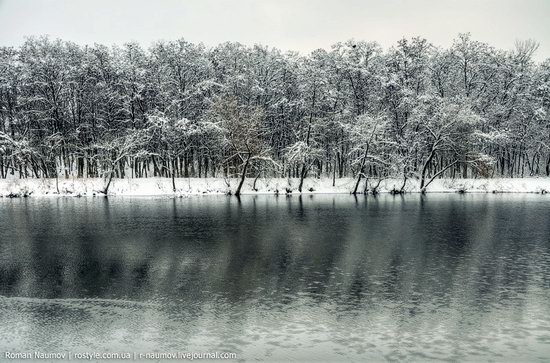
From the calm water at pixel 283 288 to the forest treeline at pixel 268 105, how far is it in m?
30.5

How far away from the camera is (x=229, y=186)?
6825 centimetres

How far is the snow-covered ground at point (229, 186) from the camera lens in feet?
220

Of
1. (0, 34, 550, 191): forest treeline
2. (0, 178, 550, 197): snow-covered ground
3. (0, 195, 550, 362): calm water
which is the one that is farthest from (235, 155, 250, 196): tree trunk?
(0, 195, 550, 362): calm water

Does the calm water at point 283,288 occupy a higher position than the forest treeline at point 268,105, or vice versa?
the forest treeline at point 268,105

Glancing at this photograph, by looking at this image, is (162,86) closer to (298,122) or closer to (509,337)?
(298,122)

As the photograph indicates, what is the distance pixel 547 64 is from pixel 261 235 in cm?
6860

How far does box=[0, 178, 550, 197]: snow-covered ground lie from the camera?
2643 inches

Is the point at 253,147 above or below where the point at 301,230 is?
above

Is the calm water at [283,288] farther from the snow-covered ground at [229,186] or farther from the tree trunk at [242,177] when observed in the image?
the snow-covered ground at [229,186]

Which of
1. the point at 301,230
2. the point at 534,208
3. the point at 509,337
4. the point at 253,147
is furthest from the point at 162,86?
the point at 509,337

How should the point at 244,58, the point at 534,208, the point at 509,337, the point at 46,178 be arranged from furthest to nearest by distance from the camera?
the point at 244,58, the point at 46,178, the point at 534,208, the point at 509,337

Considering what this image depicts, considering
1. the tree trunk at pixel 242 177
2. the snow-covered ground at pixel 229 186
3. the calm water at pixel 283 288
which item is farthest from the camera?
the snow-covered ground at pixel 229 186

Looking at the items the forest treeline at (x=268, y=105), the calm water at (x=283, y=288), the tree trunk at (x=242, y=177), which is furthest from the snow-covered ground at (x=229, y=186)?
the calm water at (x=283, y=288)

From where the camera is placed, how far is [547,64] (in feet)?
253
